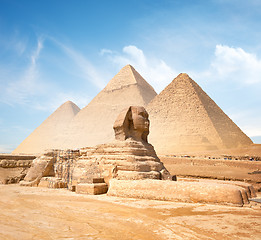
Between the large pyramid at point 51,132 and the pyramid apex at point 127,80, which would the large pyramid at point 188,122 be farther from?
the large pyramid at point 51,132

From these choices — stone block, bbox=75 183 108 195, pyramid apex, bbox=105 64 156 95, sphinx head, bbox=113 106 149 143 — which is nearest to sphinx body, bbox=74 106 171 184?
sphinx head, bbox=113 106 149 143

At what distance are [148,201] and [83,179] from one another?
2058 millimetres

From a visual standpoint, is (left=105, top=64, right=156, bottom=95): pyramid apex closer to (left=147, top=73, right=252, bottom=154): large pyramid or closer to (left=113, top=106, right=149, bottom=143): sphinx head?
(left=147, top=73, right=252, bottom=154): large pyramid

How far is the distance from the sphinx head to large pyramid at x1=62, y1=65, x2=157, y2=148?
43674mm

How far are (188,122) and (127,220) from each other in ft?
118

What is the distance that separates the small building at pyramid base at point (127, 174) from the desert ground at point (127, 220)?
26 cm

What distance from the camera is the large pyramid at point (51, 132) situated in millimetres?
60206

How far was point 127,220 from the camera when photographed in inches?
124

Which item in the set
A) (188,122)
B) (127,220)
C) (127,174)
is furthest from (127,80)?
(127,220)

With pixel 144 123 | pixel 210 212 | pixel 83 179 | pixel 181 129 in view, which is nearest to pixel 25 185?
pixel 83 179

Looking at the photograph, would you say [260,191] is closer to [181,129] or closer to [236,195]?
[236,195]

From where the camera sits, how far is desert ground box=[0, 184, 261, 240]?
2.51m

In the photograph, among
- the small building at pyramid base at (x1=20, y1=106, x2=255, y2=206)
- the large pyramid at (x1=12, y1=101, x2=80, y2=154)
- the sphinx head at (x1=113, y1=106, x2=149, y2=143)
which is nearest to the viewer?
the small building at pyramid base at (x1=20, y1=106, x2=255, y2=206)

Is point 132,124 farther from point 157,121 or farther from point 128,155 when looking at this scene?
point 157,121
